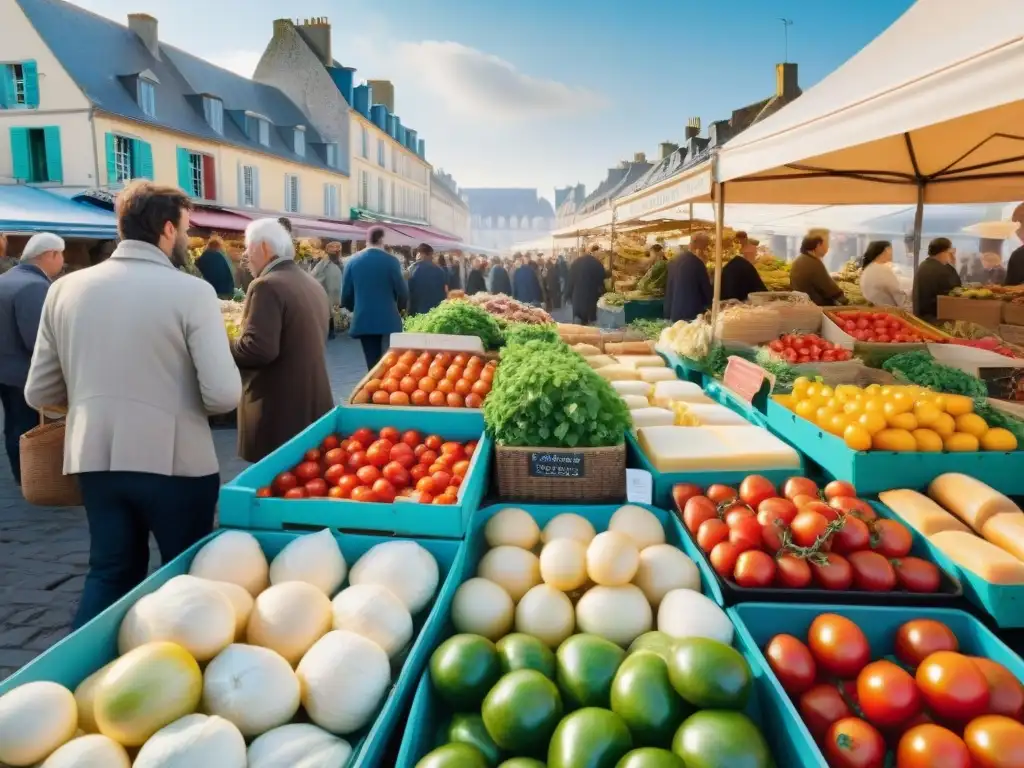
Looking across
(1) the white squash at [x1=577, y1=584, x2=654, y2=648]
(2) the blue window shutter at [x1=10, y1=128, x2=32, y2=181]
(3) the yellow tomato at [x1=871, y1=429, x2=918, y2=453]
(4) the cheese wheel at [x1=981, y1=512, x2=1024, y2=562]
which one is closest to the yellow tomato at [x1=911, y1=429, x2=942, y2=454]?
(3) the yellow tomato at [x1=871, y1=429, x2=918, y2=453]

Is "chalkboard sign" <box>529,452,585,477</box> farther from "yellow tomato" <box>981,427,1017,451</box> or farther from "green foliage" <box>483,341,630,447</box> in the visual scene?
"yellow tomato" <box>981,427,1017,451</box>

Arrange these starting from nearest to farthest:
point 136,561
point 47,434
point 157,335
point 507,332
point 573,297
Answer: point 157,335, point 136,561, point 47,434, point 507,332, point 573,297

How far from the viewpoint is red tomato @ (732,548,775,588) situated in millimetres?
2238

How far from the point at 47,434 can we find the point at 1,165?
73.6 feet

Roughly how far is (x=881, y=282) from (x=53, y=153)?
21824 millimetres

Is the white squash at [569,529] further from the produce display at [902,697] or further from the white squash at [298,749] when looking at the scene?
the white squash at [298,749]

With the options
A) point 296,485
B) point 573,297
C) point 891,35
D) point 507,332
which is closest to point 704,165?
point 891,35

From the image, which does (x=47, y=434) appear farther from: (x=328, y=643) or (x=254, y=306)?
(x=328, y=643)

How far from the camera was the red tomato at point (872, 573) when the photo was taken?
7.45 feet

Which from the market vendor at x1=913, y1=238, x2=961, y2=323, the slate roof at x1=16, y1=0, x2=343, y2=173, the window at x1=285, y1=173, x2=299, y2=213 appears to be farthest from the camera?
the window at x1=285, y1=173, x2=299, y2=213

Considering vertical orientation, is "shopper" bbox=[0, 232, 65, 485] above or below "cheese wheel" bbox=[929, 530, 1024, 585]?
above

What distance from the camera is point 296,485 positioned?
308cm

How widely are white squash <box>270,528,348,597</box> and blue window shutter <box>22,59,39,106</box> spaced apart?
23551 millimetres

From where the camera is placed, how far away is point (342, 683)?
65.1 inches
